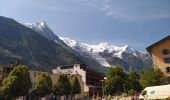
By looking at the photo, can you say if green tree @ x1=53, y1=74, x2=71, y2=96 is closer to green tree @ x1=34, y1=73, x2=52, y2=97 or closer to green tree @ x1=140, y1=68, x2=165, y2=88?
green tree @ x1=34, y1=73, x2=52, y2=97

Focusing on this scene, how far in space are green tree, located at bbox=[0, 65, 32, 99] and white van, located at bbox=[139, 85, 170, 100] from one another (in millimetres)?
26616

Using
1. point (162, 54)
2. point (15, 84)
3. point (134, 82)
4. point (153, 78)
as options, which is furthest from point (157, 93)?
point (134, 82)

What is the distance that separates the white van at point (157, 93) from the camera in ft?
191

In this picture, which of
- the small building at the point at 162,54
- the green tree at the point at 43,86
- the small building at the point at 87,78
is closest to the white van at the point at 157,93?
the small building at the point at 162,54

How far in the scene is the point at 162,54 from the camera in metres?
91.9

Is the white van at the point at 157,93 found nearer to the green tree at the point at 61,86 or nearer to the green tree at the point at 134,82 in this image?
the green tree at the point at 61,86

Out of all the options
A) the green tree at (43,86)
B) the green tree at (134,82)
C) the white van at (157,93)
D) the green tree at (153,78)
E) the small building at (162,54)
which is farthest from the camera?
the green tree at (134,82)

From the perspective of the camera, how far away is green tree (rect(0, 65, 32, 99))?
70.8m

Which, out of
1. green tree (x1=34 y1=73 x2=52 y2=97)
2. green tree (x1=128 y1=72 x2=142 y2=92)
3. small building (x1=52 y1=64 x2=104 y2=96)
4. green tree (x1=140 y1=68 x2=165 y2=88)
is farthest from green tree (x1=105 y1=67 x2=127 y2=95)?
small building (x1=52 y1=64 x2=104 y2=96)

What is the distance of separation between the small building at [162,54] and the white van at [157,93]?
96.8 ft

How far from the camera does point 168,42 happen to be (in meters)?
92.6

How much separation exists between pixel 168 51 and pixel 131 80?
32.5 meters

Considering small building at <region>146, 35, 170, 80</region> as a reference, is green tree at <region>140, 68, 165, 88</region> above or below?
below

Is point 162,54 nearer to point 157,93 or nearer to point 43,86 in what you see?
point 157,93
